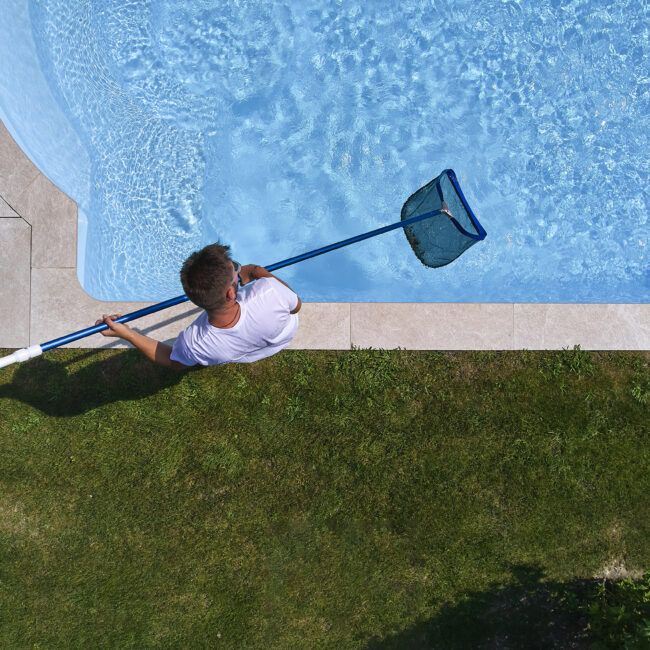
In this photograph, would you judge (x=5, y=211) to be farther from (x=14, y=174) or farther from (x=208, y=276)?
(x=208, y=276)

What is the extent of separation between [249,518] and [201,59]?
14.1ft

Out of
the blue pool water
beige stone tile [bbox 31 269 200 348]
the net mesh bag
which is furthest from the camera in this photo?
the blue pool water

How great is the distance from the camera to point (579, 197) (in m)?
5.55

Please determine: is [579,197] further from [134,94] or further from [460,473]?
[134,94]

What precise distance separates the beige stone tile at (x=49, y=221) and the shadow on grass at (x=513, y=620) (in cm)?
415

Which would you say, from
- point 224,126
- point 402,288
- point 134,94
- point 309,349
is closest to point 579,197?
point 402,288

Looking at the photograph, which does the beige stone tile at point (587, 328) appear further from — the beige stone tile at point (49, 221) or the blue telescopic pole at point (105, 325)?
the beige stone tile at point (49, 221)

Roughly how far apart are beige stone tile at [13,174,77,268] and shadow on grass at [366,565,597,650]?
4.15m

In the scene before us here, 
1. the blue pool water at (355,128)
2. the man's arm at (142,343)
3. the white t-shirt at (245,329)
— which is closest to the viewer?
the white t-shirt at (245,329)

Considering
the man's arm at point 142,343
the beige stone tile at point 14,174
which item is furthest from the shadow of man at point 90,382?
the beige stone tile at point 14,174

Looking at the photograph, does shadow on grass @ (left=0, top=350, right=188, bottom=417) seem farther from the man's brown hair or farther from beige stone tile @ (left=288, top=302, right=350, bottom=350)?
the man's brown hair

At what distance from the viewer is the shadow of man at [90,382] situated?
502 centimetres

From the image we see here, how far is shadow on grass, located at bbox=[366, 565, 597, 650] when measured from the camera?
477 cm

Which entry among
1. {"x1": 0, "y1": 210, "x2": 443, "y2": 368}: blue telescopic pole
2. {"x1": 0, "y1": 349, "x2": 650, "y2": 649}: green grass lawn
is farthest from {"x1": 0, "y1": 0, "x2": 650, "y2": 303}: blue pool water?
{"x1": 0, "y1": 210, "x2": 443, "y2": 368}: blue telescopic pole
